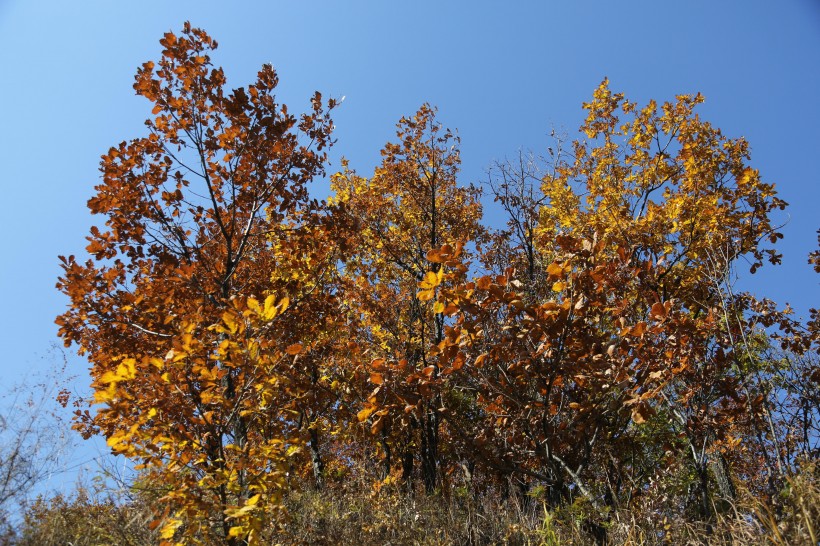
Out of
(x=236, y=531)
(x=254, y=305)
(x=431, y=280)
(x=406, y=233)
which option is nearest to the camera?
(x=236, y=531)

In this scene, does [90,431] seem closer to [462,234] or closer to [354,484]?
[354,484]

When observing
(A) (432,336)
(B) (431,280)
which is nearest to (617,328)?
(B) (431,280)

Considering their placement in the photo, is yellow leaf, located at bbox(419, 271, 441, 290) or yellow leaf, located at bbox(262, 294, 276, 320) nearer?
yellow leaf, located at bbox(262, 294, 276, 320)

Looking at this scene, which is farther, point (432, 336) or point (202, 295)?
point (432, 336)

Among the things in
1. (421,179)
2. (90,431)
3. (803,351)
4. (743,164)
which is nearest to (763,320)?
(803,351)

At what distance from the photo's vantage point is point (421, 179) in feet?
34.3

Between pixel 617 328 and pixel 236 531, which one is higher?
pixel 617 328

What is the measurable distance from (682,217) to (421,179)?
4938mm

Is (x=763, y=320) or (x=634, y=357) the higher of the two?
(x=763, y=320)

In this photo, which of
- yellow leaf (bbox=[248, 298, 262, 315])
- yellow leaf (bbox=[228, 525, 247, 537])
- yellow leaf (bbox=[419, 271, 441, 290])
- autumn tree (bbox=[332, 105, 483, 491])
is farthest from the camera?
autumn tree (bbox=[332, 105, 483, 491])

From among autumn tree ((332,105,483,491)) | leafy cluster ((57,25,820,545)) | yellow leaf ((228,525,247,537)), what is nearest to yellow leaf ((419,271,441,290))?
leafy cluster ((57,25,820,545))

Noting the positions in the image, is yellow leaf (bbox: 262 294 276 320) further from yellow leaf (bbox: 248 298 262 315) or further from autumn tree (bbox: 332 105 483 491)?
autumn tree (bbox: 332 105 483 491)

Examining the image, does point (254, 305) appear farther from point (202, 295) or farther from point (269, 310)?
point (202, 295)

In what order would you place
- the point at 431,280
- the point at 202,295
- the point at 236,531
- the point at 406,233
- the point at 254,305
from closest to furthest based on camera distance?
the point at 236,531 → the point at 254,305 → the point at 431,280 → the point at 202,295 → the point at 406,233
